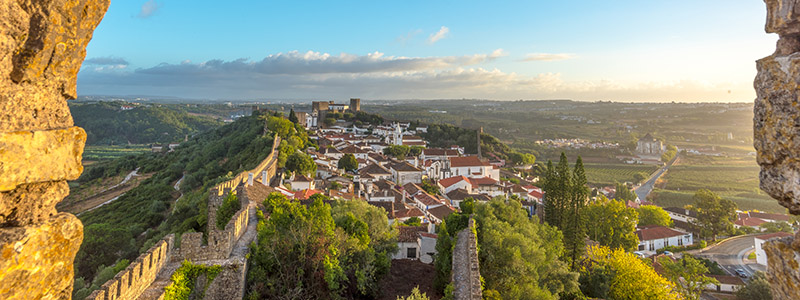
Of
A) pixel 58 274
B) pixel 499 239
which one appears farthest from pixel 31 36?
pixel 499 239

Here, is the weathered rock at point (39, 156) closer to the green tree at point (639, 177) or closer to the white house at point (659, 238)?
the white house at point (659, 238)

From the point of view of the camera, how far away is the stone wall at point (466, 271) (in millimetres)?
9887

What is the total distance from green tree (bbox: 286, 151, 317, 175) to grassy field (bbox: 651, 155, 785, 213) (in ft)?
199

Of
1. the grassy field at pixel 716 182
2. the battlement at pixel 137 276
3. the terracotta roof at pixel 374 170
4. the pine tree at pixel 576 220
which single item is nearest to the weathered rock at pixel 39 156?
the battlement at pixel 137 276

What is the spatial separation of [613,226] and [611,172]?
2492 inches

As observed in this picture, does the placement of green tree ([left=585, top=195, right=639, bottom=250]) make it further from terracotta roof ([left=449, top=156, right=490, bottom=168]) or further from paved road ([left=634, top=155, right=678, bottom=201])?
paved road ([left=634, top=155, right=678, bottom=201])

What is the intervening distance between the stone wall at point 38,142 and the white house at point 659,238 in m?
43.5

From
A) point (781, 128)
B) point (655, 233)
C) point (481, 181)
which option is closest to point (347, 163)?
point (481, 181)

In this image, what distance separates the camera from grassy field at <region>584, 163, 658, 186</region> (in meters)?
76.6

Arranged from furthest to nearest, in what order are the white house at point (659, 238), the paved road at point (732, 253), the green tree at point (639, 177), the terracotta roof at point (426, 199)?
the green tree at point (639, 177) → the white house at point (659, 238) → the paved road at point (732, 253) → the terracotta roof at point (426, 199)

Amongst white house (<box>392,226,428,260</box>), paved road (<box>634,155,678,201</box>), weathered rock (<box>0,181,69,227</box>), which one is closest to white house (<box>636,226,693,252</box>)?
white house (<box>392,226,428,260</box>)

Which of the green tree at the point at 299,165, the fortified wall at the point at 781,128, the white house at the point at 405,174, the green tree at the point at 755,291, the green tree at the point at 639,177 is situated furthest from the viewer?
the green tree at the point at 639,177

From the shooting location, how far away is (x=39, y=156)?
5.85ft

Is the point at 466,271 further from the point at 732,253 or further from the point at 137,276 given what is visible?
the point at 732,253
